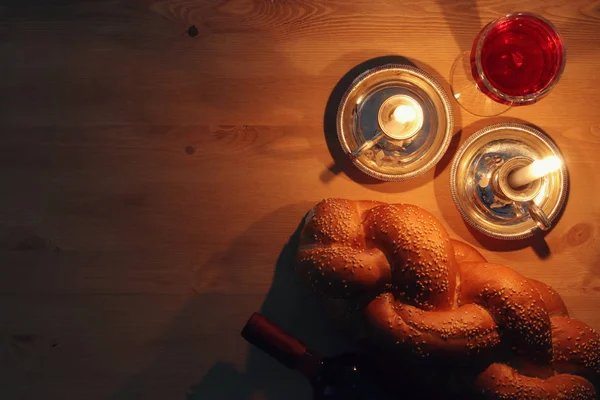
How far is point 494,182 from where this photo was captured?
991 millimetres

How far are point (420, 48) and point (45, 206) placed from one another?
84 centimetres

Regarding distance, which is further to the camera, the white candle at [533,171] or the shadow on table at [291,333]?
the shadow on table at [291,333]

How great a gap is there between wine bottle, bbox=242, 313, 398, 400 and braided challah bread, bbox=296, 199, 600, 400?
105mm

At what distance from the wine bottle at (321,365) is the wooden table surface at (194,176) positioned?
0.09 meters

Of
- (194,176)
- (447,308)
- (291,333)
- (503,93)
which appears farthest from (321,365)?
(503,93)

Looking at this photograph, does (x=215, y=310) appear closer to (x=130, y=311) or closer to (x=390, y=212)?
(x=130, y=311)

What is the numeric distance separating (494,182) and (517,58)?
235 mm

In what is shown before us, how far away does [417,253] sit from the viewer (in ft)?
2.69

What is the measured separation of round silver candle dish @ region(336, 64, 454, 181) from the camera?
1.00m

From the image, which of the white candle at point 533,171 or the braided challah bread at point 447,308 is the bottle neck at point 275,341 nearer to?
the braided challah bread at point 447,308

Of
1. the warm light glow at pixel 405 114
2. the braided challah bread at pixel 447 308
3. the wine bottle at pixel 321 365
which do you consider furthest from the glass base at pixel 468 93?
the wine bottle at pixel 321 365

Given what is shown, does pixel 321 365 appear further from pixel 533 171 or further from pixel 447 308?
pixel 533 171

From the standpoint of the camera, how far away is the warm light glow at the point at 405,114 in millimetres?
982

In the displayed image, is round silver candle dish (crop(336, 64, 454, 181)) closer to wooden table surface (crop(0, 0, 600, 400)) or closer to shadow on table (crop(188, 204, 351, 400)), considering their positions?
wooden table surface (crop(0, 0, 600, 400))
